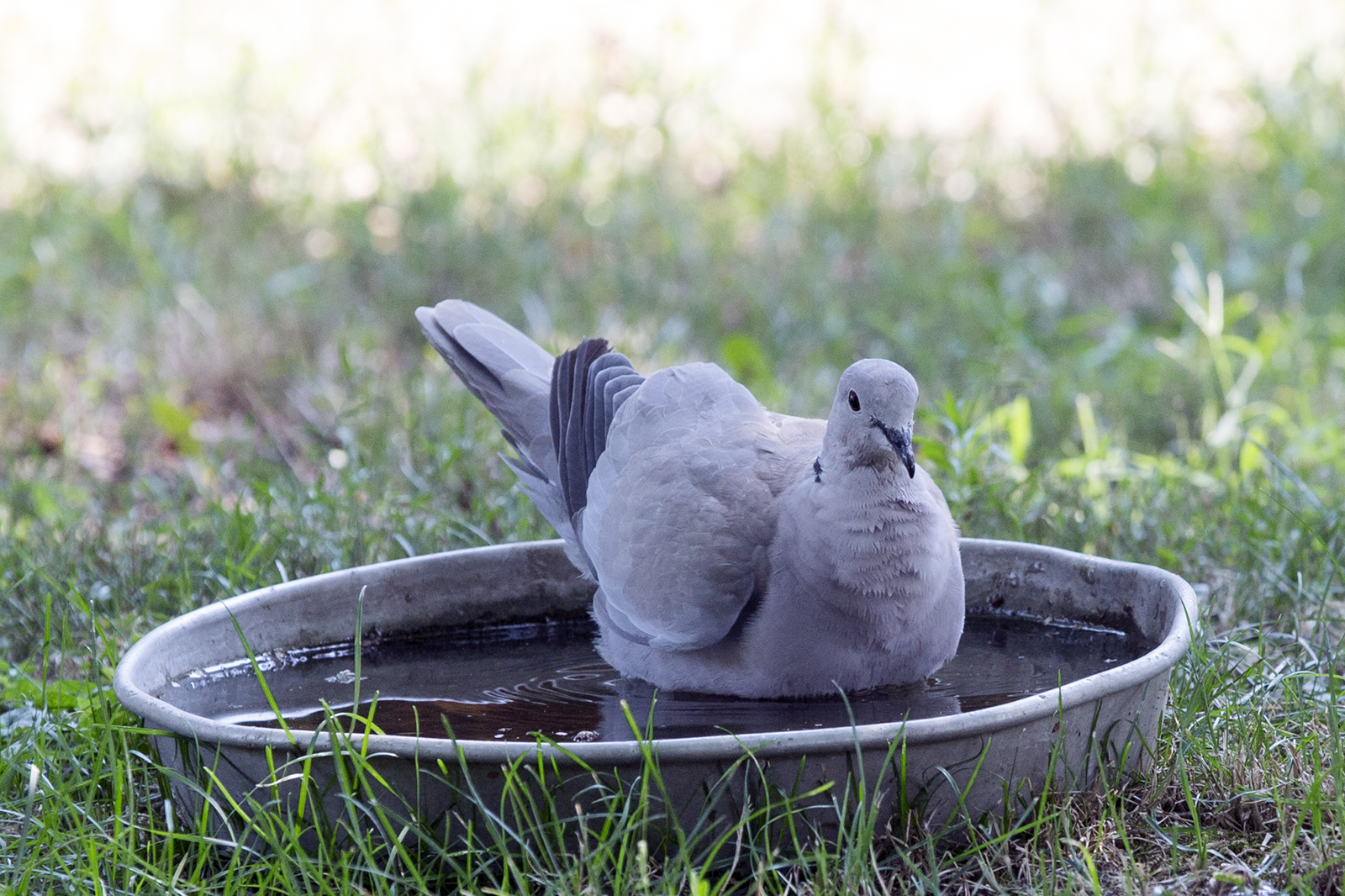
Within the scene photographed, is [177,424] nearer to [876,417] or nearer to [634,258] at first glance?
[634,258]

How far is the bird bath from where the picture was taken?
187 cm

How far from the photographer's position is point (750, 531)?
2439mm

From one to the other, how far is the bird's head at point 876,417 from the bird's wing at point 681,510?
0.22m

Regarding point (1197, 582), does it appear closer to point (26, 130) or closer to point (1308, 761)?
point (1308, 761)

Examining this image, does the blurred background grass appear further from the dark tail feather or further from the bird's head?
the bird's head

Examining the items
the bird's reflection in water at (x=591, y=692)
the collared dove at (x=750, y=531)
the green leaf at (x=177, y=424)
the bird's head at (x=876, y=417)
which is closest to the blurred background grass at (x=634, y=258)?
the green leaf at (x=177, y=424)

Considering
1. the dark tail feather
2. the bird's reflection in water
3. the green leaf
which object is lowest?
the bird's reflection in water

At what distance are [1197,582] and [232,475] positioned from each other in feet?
8.61

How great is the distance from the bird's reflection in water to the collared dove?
0.05m

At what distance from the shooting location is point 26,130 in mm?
6574

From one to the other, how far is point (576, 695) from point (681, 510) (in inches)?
16.2

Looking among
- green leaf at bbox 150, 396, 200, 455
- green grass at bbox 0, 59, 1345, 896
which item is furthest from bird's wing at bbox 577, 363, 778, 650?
green leaf at bbox 150, 396, 200, 455

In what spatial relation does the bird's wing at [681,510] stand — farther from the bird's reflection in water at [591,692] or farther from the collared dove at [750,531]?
the bird's reflection in water at [591,692]

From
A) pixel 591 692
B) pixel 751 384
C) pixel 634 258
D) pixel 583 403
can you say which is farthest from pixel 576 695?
pixel 634 258
